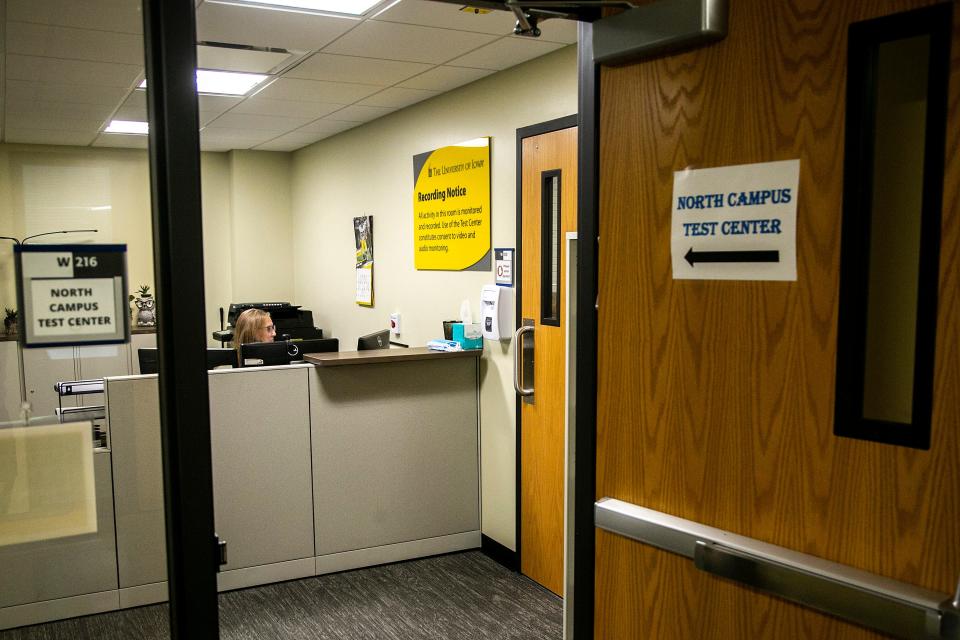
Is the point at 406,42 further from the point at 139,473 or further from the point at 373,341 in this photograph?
the point at 139,473

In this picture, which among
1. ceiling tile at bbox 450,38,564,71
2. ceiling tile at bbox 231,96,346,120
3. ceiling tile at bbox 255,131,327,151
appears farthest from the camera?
ceiling tile at bbox 255,131,327,151

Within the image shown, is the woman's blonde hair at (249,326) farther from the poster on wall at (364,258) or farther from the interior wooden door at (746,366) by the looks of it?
the interior wooden door at (746,366)

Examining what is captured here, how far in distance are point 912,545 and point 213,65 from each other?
336 cm

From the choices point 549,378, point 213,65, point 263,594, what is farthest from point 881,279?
point 213,65

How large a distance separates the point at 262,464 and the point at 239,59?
1.74 m

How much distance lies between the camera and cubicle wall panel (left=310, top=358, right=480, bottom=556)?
344cm

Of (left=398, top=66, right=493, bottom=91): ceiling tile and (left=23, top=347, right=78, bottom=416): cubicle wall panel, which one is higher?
(left=398, top=66, right=493, bottom=91): ceiling tile

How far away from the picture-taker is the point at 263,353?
3387mm

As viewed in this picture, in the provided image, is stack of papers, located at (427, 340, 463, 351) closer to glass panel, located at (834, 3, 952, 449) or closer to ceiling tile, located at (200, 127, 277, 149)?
ceiling tile, located at (200, 127, 277, 149)

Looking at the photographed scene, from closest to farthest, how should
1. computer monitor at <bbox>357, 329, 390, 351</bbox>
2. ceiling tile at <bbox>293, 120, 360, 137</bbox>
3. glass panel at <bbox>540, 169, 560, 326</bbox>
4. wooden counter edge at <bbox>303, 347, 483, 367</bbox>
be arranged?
glass panel at <bbox>540, 169, 560, 326</bbox> < wooden counter edge at <bbox>303, 347, 483, 367</bbox> < computer monitor at <bbox>357, 329, 390, 351</bbox> < ceiling tile at <bbox>293, 120, 360, 137</bbox>

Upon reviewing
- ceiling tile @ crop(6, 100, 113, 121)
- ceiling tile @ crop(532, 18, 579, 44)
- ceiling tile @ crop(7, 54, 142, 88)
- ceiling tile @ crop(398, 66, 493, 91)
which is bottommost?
ceiling tile @ crop(6, 100, 113, 121)

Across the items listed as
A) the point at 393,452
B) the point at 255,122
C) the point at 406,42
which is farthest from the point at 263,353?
the point at 255,122

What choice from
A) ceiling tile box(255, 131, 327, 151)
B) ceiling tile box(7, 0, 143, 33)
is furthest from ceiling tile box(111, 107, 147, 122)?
ceiling tile box(255, 131, 327, 151)

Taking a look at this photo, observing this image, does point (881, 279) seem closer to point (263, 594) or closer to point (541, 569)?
point (541, 569)
